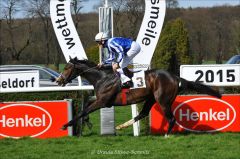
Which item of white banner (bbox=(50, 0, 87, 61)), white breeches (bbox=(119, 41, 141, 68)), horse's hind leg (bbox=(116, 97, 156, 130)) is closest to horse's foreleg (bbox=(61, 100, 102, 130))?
horse's hind leg (bbox=(116, 97, 156, 130))

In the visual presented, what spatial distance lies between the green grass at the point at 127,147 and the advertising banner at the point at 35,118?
0.42 metres

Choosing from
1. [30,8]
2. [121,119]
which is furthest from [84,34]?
[121,119]

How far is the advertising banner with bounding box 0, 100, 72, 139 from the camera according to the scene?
923 cm

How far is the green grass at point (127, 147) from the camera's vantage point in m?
6.98

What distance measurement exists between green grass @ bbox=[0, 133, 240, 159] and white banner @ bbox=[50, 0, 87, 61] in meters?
1.58

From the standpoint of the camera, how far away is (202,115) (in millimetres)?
9383

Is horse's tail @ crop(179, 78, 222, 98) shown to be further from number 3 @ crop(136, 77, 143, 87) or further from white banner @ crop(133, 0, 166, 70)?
white banner @ crop(133, 0, 166, 70)

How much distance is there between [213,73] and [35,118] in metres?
3.19

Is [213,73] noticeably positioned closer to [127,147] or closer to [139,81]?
[139,81]

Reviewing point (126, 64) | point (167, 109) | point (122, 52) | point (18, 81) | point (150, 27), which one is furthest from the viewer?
point (18, 81)

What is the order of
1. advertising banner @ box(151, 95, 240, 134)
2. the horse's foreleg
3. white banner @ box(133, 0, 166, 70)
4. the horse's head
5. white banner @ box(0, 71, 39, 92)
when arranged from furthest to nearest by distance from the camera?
white banner @ box(0, 71, 39, 92) < advertising banner @ box(151, 95, 240, 134) < white banner @ box(133, 0, 166, 70) < the horse's head < the horse's foreleg

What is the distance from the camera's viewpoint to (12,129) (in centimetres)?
923

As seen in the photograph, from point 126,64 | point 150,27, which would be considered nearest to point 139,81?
point 126,64

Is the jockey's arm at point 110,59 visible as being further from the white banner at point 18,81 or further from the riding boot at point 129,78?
the white banner at point 18,81
